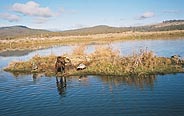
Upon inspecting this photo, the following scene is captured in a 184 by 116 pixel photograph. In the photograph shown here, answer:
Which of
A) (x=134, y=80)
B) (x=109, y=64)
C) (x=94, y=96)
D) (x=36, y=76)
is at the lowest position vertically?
(x=94, y=96)

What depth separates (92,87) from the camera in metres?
27.9

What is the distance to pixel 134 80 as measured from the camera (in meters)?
29.5

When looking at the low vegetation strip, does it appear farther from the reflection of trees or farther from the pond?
the pond

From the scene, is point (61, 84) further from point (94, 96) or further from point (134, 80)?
point (134, 80)

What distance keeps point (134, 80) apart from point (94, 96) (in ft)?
21.5

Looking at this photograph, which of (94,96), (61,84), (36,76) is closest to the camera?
(94,96)

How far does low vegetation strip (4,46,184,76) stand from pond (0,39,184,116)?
1.63 meters

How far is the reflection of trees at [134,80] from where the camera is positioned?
27.6 metres

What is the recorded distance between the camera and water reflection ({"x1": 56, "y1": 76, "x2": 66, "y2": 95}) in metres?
27.4

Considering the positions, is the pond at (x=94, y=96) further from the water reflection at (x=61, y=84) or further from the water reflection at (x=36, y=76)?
the water reflection at (x=36, y=76)

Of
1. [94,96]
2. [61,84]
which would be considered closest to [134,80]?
[94,96]

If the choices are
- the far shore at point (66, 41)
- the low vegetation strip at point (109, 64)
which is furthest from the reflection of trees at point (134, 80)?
the far shore at point (66, 41)

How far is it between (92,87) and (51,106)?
6.44 m

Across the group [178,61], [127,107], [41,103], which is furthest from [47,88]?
[178,61]
